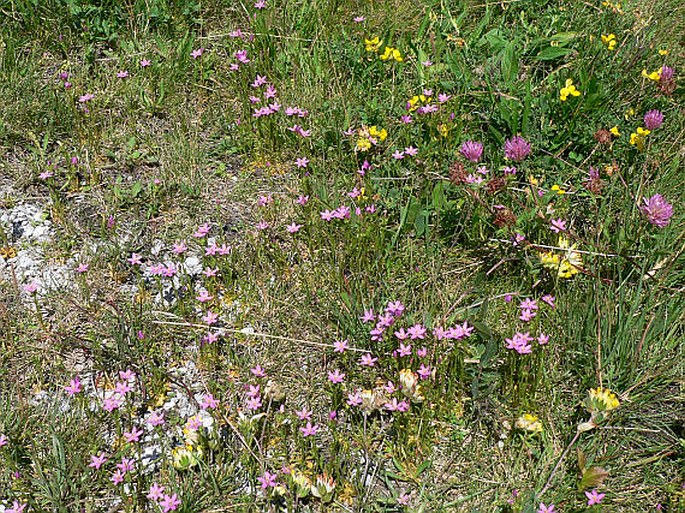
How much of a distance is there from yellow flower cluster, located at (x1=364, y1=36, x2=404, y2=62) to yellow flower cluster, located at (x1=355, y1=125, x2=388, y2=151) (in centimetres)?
53

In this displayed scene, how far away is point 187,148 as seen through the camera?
3.57 meters

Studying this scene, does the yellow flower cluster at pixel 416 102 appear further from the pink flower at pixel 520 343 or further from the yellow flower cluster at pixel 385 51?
the pink flower at pixel 520 343

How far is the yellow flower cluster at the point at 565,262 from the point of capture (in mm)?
2820

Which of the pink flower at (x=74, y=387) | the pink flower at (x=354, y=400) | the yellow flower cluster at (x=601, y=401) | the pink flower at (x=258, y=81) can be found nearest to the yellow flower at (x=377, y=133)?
the pink flower at (x=258, y=81)

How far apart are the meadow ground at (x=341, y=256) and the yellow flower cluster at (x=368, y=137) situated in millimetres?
13

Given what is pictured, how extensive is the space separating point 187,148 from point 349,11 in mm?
1358

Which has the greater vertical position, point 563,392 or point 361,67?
point 361,67

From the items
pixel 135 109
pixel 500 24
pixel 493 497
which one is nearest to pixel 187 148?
pixel 135 109

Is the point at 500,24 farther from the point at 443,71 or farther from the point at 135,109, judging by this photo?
the point at 135,109

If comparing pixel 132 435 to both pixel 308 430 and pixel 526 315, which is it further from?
pixel 526 315

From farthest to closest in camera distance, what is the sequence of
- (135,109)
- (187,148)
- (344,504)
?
(135,109) < (187,148) < (344,504)

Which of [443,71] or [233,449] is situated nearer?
[233,449]

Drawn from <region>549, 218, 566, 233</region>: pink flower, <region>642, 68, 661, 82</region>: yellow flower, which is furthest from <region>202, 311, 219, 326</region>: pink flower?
<region>642, 68, 661, 82</region>: yellow flower

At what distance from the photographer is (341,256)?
9.98ft
